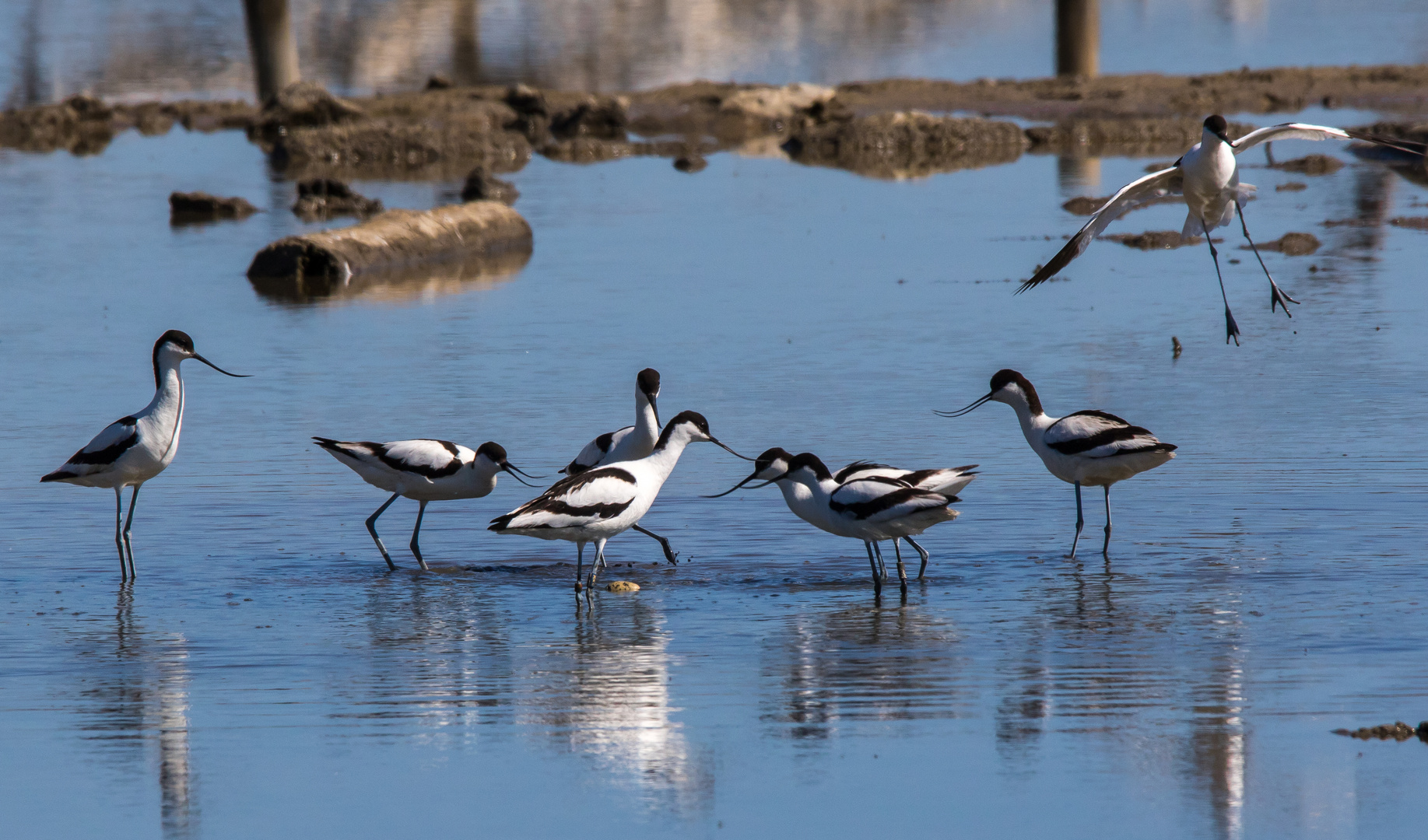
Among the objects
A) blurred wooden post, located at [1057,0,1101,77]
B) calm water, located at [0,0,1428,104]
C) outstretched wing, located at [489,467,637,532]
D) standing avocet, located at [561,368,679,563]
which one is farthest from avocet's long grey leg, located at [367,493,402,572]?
calm water, located at [0,0,1428,104]

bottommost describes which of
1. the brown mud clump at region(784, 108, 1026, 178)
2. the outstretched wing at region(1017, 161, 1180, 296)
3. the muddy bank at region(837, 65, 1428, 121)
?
the outstretched wing at region(1017, 161, 1180, 296)

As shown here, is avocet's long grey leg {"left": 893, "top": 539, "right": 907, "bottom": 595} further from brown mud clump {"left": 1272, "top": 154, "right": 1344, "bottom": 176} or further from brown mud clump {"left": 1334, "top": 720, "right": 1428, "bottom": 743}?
brown mud clump {"left": 1272, "top": 154, "right": 1344, "bottom": 176}

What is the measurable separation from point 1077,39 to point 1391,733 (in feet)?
124

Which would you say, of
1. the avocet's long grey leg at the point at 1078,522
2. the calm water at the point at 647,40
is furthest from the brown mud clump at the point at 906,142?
the avocet's long grey leg at the point at 1078,522

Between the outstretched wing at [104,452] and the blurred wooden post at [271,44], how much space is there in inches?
1223

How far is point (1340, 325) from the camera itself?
16484mm

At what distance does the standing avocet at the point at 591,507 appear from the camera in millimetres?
9073

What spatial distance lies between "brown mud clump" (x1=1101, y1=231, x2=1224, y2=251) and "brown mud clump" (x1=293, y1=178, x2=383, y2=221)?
1025cm

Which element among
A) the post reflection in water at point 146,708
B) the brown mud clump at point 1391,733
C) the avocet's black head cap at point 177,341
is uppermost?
the avocet's black head cap at point 177,341

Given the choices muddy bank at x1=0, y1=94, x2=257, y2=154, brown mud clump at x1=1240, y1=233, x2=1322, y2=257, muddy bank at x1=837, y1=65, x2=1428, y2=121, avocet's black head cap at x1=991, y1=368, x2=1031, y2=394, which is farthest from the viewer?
muddy bank at x1=0, y1=94, x2=257, y2=154

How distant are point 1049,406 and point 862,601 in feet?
15.4

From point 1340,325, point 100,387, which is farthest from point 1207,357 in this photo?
point 100,387

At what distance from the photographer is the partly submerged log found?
2102 cm

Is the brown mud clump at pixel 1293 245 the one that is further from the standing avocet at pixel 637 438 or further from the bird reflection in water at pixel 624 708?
the bird reflection in water at pixel 624 708
